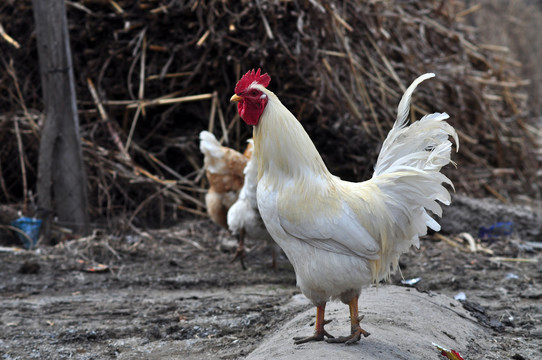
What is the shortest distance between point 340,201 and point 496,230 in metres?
4.38

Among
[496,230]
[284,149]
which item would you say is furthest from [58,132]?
[496,230]

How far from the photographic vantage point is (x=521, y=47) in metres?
15.0

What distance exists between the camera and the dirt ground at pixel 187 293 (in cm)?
380

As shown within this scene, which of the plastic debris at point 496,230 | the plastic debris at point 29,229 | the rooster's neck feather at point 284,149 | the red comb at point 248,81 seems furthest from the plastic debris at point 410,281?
the plastic debris at point 29,229

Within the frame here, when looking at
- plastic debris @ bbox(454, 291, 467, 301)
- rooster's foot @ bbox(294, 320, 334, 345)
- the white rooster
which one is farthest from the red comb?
plastic debris @ bbox(454, 291, 467, 301)

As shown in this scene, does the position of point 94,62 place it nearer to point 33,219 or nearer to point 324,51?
point 33,219

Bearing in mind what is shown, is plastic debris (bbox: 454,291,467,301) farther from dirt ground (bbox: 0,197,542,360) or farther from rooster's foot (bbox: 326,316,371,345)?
rooster's foot (bbox: 326,316,371,345)

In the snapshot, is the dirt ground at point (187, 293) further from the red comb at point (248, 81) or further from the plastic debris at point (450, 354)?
the red comb at point (248, 81)

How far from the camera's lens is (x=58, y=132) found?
20.6ft

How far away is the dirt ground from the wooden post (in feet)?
1.48

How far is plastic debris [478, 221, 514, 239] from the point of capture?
267 inches

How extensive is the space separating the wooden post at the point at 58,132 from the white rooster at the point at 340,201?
3652 millimetres

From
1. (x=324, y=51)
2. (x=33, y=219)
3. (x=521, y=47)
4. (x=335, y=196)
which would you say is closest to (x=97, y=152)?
(x=33, y=219)

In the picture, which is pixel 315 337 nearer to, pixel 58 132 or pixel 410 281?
pixel 410 281
